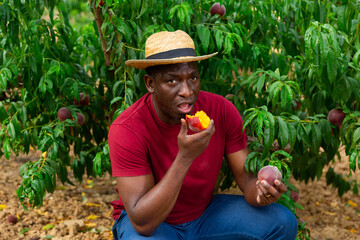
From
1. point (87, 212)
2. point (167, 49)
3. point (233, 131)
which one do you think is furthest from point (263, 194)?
point (87, 212)

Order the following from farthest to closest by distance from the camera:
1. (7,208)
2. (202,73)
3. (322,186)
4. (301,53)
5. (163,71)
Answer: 1. (322,186)
2. (7,208)
3. (301,53)
4. (202,73)
5. (163,71)

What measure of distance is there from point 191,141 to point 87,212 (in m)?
2.00

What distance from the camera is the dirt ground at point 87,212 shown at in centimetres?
339

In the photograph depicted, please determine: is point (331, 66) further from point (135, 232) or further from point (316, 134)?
point (135, 232)

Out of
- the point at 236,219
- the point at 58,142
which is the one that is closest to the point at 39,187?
the point at 58,142

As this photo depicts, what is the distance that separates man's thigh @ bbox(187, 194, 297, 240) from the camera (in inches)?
94.0

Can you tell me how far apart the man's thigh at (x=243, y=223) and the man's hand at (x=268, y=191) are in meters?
0.13

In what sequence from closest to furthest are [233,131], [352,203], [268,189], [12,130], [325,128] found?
[268,189] → [233,131] → [325,128] → [12,130] → [352,203]

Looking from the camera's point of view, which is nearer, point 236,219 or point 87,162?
point 236,219

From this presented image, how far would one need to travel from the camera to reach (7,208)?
370cm

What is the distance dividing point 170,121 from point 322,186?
8.53 feet

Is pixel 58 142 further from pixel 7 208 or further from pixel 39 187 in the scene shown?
pixel 7 208

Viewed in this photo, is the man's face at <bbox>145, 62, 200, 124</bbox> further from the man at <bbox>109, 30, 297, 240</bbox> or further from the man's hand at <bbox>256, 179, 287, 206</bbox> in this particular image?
the man's hand at <bbox>256, 179, 287, 206</bbox>

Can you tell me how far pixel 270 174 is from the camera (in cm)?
221
